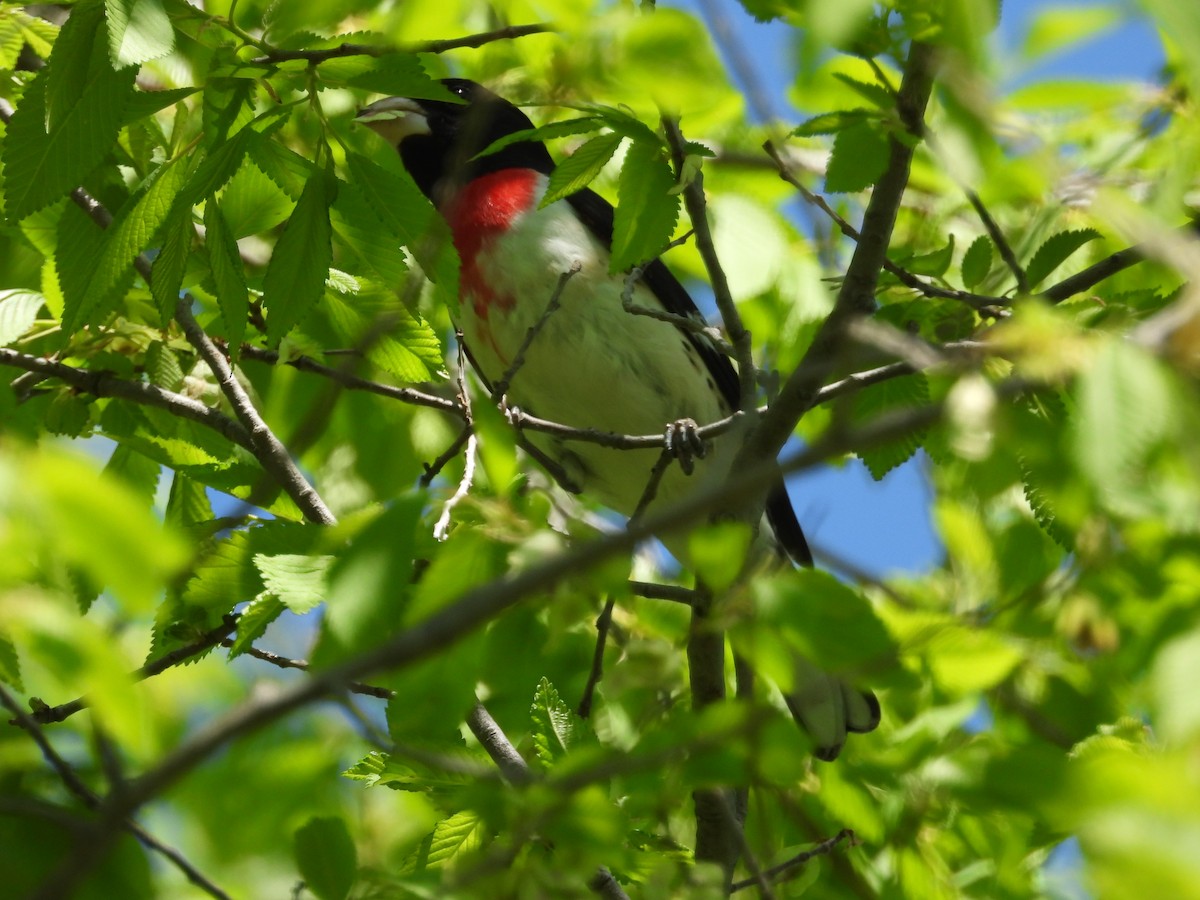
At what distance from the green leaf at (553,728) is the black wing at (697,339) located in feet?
5.98

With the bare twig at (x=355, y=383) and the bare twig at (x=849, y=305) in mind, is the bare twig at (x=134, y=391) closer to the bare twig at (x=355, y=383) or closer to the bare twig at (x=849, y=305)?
the bare twig at (x=355, y=383)

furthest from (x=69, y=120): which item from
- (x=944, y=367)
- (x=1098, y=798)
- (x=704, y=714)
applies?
(x=1098, y=798)

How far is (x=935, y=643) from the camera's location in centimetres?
209

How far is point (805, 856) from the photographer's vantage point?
279cm

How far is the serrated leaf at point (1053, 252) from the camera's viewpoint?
2795 millimetres

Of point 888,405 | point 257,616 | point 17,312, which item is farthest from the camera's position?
point 17,312

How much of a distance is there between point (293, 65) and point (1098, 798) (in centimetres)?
184

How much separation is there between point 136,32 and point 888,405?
1706 mm

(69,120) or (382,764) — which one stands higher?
(69,120)

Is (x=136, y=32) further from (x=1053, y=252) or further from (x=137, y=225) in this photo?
(x=1053, y=252)

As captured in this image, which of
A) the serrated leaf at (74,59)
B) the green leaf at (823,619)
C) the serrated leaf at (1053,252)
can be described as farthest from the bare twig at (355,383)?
the green leaf at (823,619)

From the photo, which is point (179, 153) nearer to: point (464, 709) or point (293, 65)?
point (293, 65)

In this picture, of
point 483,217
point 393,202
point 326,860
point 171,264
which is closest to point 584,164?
point 393,202

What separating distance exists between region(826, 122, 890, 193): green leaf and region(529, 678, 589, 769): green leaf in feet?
3.54
